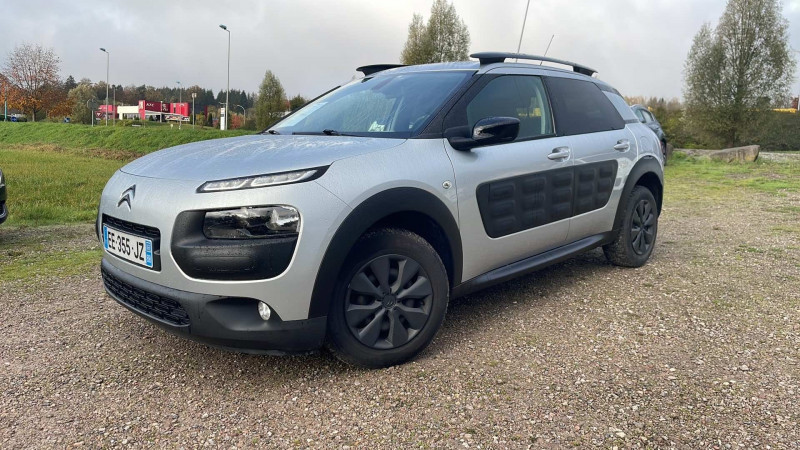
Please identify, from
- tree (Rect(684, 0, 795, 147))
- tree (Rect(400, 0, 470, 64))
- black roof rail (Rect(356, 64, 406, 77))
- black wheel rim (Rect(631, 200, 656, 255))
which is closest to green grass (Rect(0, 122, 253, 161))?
tree (Rect(400, 0, 470, 64))

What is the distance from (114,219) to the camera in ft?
9.58

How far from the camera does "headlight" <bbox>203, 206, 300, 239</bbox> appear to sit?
98.9 inches

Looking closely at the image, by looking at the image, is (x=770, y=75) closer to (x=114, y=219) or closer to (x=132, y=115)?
(x=114, y=219)

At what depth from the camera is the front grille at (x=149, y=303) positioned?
2.63 meters

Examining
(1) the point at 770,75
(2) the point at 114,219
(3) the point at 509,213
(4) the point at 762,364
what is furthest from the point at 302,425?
(1) the point at 770,75

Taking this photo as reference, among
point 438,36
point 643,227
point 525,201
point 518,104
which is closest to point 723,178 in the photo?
point 643,227

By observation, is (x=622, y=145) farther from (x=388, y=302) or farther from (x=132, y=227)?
(x=132, y=227)

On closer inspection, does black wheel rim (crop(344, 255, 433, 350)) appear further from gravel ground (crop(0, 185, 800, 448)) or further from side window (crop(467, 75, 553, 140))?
side window (crop(467, 75, 553, 140))

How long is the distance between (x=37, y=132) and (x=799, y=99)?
46797mm

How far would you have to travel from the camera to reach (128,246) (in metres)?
2.80

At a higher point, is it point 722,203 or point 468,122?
point 468,122

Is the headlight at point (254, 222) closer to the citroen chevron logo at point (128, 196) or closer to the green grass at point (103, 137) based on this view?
the citroen chevron logo at point (128, 196)

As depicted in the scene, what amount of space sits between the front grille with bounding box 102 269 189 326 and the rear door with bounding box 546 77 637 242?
2.67m

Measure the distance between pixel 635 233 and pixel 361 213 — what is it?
3.13 metres
